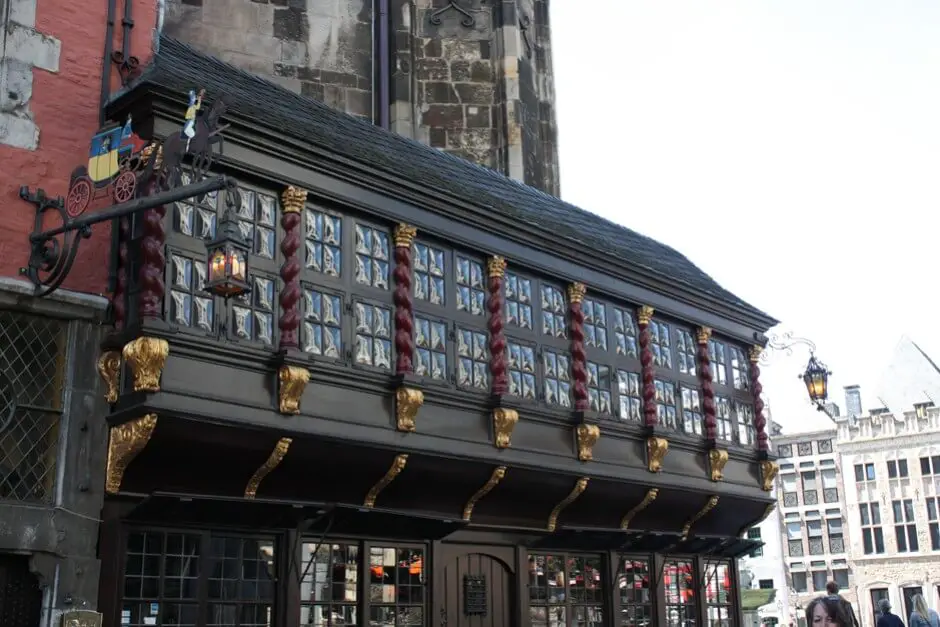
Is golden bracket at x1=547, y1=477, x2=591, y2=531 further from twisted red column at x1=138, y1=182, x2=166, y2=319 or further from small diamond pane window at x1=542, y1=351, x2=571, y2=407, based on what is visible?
twisted red column at x1=138, y1=182, x2=166, y2=319

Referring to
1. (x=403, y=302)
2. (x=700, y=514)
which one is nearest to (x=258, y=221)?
(x=403, y=302)

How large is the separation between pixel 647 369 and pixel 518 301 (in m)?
2.57

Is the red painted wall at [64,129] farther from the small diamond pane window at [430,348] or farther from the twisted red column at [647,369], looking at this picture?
the twisted red column at [647,369]

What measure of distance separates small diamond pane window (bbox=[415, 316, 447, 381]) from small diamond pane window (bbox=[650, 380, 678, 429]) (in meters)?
4.19

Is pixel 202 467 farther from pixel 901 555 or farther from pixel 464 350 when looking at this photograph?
pixel 901 555

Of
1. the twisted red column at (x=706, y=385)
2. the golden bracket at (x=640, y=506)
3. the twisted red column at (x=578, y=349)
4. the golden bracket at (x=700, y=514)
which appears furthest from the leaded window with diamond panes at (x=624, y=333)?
the golden bracket at (x=700, y=514)

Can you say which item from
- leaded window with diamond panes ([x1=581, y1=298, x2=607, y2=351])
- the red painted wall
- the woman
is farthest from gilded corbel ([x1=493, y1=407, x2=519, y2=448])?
the woman

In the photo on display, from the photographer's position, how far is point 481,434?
13.3 meters

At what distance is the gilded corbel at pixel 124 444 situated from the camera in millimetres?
10031

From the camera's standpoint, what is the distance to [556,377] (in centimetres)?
1471

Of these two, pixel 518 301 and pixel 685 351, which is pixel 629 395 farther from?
pixel 518 301

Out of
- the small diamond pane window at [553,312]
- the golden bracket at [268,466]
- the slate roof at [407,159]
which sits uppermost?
the slate roof at [407,159]

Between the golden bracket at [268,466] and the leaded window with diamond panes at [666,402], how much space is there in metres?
6.56

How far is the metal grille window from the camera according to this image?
32.9 feet
